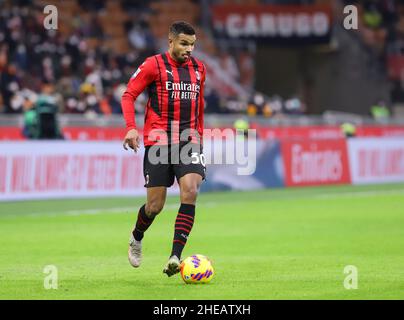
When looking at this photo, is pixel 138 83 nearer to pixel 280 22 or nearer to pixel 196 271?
pixel 196 271

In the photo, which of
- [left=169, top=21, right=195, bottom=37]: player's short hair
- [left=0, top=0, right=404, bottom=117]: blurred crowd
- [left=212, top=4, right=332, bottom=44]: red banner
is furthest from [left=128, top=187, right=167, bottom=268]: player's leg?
[left=212, top=4, right=332, bottom=44]: red banner

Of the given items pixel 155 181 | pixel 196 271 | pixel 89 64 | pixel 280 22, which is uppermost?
pixel 280 22

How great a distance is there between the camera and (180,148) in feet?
35.5

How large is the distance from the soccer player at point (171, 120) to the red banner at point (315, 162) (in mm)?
16129

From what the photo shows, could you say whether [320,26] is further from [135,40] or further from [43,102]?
[43,102]

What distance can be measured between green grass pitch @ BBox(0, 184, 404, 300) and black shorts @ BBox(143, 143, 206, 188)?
996mm

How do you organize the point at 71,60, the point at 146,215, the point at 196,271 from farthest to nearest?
the point at 71,60, the point at 146,215, the point at 196,271

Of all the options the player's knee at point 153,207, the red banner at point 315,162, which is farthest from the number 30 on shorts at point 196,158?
the red banner at point 315,162

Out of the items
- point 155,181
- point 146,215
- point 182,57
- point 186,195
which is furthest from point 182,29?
point 146,215

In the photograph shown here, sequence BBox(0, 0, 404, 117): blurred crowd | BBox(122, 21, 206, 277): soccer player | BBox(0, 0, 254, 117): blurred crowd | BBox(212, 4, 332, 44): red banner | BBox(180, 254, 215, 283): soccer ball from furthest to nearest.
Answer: BBox(212, 4, 332, 44): red banner < BBox(0, 0, 404, 117): blurred crowd < BBox(0, 0, 254, 117): blurred crowd < BBox(122, 21, 206, 277): soccer player < BBox(180, 254, 215, 283): soccer ball

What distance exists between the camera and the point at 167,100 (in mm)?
10898

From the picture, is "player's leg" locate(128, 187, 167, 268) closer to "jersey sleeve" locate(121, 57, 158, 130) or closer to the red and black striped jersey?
the red and black striped jersey

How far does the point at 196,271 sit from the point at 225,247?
12.9 ft

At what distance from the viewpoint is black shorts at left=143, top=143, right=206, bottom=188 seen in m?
10.8
